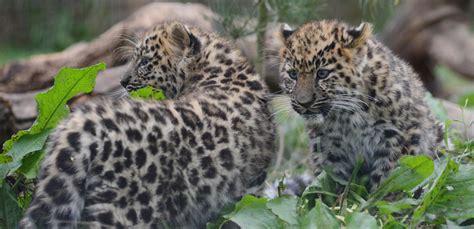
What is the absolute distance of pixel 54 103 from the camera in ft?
20.8

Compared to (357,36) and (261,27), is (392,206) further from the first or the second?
(261,27)

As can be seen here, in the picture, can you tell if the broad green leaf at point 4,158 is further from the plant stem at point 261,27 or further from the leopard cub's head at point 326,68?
the plant stem at point 261,27

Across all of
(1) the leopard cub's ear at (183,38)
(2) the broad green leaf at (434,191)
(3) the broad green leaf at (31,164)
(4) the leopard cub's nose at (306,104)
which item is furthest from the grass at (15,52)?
(2) the broad green leaf at (434,191)

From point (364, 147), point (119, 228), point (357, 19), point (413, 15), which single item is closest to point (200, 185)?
point (119, 228)

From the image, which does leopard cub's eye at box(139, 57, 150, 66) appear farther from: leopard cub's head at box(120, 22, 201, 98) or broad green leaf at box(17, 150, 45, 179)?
broad green leaf at box(17, 150, 45, 179)

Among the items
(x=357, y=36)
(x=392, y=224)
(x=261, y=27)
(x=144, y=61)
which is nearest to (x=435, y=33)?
(x=261, y=27)

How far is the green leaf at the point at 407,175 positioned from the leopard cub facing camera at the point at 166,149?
0.96m

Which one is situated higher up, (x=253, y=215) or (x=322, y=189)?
(x=253, y=215)

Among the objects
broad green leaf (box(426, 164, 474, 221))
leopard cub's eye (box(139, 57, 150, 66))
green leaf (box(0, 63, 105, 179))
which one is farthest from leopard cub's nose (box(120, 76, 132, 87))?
broad green leaf (box(426, 164, 474, 221))

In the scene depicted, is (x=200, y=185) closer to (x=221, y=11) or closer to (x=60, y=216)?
(x=60, y=216)

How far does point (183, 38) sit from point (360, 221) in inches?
88.5

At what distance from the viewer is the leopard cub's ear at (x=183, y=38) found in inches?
267

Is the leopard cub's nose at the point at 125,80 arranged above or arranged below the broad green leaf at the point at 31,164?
above

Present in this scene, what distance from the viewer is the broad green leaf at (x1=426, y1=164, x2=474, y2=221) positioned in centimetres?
573
